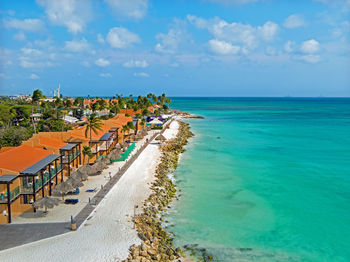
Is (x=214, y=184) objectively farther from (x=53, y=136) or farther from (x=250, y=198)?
(x=53, y=136)

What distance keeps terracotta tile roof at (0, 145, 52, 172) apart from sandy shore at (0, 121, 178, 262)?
19.8 feet

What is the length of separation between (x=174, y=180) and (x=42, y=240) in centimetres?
1603

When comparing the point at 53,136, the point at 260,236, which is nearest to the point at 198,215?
the point at 260,236

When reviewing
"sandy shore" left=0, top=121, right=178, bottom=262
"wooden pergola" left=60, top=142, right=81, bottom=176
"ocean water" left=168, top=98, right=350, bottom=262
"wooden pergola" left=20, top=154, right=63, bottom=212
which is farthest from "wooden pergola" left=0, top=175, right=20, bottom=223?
"ocean water" left=168, top=98, right=350, bottom=262

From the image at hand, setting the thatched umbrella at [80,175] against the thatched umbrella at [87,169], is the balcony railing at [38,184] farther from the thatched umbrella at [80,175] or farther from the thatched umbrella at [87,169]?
the thatched umbrella at [87,169]

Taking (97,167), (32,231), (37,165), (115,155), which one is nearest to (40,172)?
(37,165)

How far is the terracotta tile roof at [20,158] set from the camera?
65.7ft

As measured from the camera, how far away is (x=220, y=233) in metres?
19.8

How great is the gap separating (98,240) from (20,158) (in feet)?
33.2

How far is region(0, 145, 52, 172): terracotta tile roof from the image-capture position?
20.0 meters

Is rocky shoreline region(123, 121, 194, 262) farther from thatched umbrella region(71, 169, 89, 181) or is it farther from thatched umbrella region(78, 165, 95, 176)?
thatched umbrella region(71, 169, 89, 181)

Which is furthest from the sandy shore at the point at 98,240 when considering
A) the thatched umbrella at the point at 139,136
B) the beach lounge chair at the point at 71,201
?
the thatched umbrella at the point at 139,136

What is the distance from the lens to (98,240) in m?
16.1

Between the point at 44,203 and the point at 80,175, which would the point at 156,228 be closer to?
the point at 44,203
